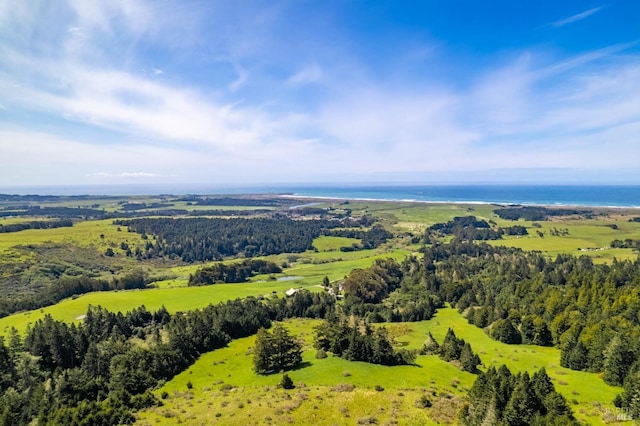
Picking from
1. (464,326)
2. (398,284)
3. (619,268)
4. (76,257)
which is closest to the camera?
(464,326)

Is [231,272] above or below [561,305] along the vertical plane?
below

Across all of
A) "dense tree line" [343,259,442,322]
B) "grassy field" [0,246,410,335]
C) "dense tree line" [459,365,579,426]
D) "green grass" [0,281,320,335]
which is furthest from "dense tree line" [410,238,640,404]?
"green grass" [0,281,320,335]

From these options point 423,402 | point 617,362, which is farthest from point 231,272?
point 617,362

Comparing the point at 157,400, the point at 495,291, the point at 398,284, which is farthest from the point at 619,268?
the point at 157,400

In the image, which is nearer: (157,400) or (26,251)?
(157,400)

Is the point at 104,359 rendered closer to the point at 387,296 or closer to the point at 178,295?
the point at 178,295

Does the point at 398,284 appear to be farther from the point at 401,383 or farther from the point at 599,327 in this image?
the point at 401,383

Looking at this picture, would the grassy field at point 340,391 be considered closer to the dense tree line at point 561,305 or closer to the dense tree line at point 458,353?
the dense tree line at point 458,353
